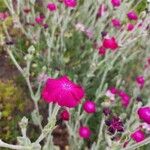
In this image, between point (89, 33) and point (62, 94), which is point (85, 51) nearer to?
point (89, 33)

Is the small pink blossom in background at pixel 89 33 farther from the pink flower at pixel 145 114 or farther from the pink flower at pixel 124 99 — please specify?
the pink flower at pixel 145 114

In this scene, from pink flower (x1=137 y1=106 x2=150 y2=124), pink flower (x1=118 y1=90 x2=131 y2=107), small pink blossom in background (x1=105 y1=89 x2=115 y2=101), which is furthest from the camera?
pink flower (x1=118 y1=90 x2=131 y2=107)

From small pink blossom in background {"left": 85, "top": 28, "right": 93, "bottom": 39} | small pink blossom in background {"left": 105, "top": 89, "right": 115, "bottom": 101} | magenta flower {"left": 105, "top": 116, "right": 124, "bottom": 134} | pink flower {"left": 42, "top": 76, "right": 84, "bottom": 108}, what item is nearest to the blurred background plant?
small pink blossom in background {"left": 85, "top": 28, "right": 93, "bottom": 39}

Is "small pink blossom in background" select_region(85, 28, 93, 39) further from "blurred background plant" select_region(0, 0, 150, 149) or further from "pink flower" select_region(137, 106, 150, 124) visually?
"pink flower" select_region(137, 106, 150, 124)

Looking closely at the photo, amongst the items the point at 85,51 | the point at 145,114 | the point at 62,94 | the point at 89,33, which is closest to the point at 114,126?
the point at 145,114

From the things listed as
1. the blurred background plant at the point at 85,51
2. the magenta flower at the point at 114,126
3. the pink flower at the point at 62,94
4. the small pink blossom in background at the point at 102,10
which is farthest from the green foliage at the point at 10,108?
the pink flower at the point at 62,94

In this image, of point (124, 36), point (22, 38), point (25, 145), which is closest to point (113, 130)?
point (25, 145)

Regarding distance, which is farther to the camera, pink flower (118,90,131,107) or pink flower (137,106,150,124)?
pink flower (118,90,131,107)

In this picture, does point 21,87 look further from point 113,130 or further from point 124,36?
point 113,130

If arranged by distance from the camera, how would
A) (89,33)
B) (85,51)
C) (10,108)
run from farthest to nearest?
(89,33) → (85,51) → (10,108)

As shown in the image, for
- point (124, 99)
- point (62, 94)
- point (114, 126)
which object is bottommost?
point (124, 99)
